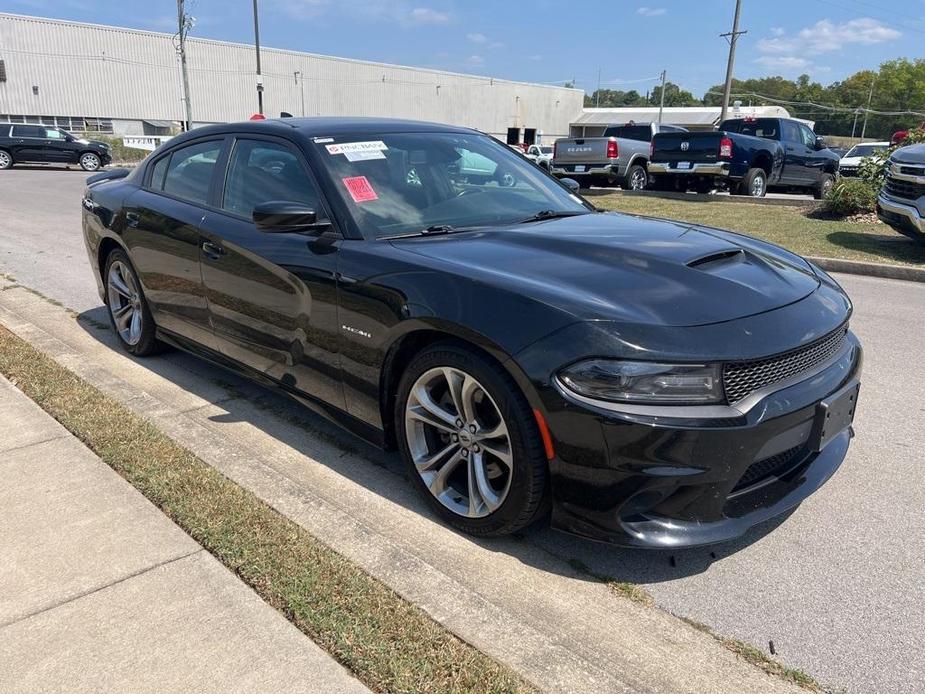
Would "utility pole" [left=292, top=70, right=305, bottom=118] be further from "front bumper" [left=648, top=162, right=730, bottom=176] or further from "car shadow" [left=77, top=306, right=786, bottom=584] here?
"car shadow" [left=77, top=306, right=786, bottom=584]

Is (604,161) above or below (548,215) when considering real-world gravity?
below

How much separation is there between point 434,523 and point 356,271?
1.12 meters

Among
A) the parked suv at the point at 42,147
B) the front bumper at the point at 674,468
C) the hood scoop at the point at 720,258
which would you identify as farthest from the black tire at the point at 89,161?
the front bumper at the point at 674,468

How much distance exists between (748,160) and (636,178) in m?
2.82

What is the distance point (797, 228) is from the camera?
11.2 metres

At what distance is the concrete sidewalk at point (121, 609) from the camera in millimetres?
2117

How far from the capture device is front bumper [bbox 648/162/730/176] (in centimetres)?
1547

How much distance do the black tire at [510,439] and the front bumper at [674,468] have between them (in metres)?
0.09

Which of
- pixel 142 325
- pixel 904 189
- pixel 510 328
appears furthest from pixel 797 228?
pixel 510 328

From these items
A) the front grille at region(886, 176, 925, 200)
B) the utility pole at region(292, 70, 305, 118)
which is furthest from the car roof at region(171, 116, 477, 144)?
the utility pole at region(292, 70, 305, 118)

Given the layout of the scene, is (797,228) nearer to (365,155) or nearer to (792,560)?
(365,155)

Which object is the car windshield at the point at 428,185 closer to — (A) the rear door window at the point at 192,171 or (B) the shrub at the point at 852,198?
(A) the rear door window at the point at 192,171

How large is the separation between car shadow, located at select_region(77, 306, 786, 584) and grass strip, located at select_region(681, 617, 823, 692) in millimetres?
358

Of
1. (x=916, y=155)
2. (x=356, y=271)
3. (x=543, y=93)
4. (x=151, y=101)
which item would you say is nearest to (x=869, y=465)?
(x=356, y=271)
